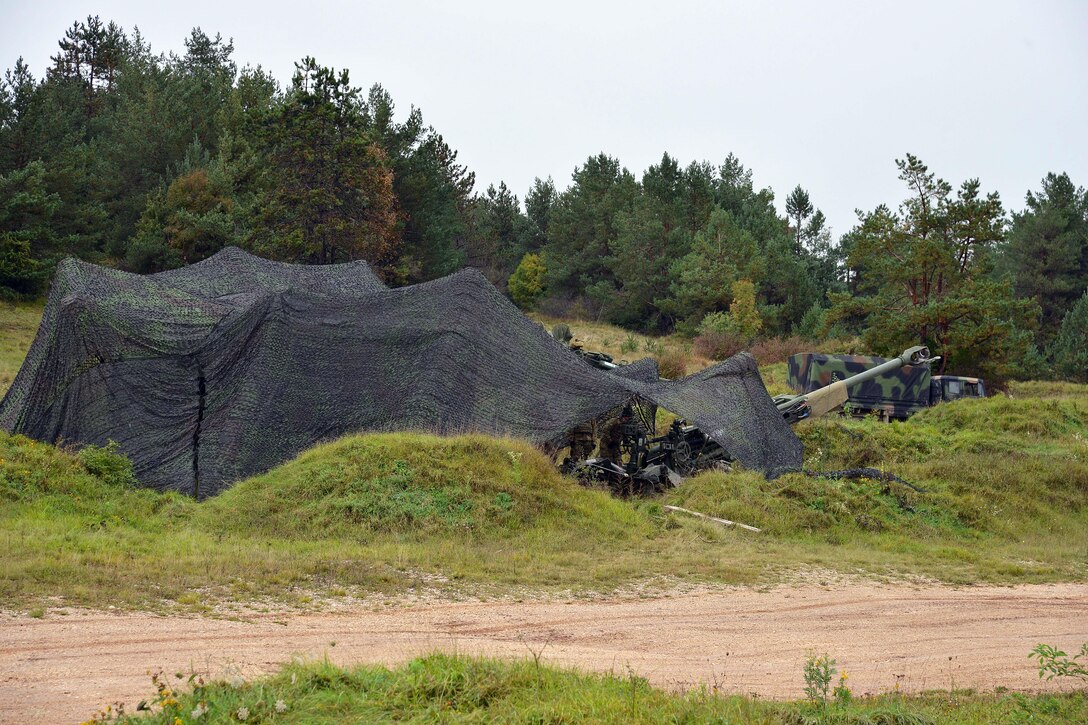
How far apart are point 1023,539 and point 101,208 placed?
38.1 metres

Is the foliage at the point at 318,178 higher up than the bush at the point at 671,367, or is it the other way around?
the foliage at the point at 318,178

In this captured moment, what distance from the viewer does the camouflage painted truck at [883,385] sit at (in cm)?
2970

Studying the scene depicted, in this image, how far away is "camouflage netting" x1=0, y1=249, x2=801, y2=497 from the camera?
1725 centimetres

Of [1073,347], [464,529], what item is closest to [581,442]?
[464,529]

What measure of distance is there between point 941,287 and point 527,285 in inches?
946

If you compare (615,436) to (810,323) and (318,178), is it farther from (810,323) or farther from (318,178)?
(810,323)

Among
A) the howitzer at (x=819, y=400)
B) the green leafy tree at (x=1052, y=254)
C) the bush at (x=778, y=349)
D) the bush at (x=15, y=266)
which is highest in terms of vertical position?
the green leafy tree at (x=1052, y=254)

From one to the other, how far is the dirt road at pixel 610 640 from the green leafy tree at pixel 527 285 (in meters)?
47.0

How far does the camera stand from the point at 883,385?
29891 mm

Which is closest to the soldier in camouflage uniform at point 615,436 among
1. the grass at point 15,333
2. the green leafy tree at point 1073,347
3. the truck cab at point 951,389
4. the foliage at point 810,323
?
the grass at point 15,333

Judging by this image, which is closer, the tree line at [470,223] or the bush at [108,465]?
the bush at [108,465]

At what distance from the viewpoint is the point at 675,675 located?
788 cm

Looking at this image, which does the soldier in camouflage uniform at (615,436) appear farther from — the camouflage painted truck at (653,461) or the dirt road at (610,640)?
the dirt road at (610,640)

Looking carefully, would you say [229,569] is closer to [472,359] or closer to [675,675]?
[675,675]
